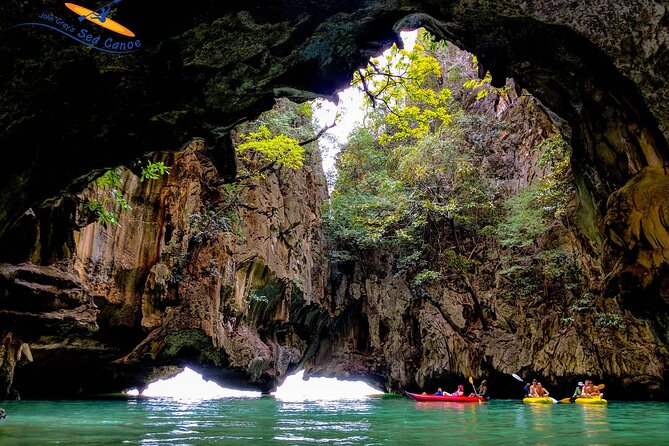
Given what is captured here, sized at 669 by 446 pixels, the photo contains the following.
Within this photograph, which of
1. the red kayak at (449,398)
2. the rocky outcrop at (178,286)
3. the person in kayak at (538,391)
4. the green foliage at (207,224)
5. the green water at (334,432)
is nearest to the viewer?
the green water at (334,432)

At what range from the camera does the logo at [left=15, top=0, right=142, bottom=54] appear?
3.97 meters

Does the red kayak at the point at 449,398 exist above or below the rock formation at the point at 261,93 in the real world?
below

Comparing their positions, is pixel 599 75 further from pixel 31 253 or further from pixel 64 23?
pixel 31 253

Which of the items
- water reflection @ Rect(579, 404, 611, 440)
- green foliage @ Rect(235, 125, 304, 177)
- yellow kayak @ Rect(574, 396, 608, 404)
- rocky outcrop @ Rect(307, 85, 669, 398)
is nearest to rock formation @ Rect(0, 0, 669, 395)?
water reflection @ Rect(579, 404, 611, 440)

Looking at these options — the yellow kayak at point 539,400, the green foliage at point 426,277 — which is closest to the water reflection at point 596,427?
the yellow kayak at point 539,400

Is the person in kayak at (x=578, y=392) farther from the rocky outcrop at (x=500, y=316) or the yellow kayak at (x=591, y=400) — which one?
the rocky outcrop at (x=500, y=316)

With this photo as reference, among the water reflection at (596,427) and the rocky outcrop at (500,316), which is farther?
the rocky outcrop at (500,316)

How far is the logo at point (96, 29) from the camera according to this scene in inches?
156

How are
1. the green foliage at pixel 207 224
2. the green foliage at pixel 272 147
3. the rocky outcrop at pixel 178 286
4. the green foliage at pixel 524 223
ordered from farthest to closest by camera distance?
the green foliage at pixel 524 223 < the green foliage at pixel 207 224 < the green foliage at pixel 272 147 < the rocky outcrop at pixel 178 286

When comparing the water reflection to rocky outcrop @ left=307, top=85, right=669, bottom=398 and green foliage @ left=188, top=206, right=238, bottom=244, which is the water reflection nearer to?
rocky outcrop @ left=307, top=85, right=669, bottom=398

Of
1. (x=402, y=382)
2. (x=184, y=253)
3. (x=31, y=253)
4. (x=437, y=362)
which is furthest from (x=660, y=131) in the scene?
(x=402, y=382)

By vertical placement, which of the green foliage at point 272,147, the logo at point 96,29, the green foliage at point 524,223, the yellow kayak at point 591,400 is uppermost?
the green foliage at point 272,147

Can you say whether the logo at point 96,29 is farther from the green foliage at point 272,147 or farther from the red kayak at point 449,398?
the red kayak at point 449,398

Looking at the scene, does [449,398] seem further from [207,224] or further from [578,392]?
[207,224]
